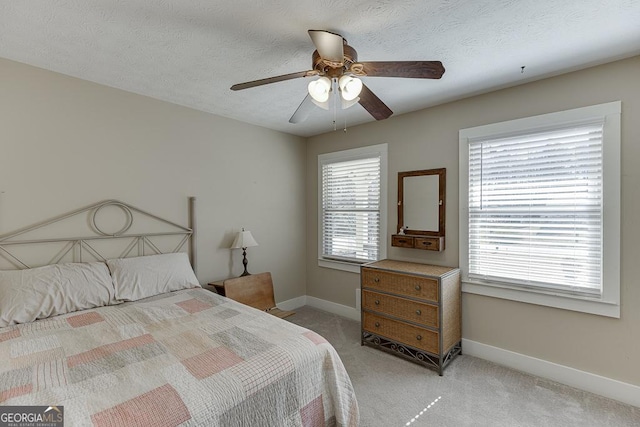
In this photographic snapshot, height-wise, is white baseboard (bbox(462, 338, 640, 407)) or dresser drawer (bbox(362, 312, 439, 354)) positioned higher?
dresser drawer (bbox(362, 312, 439, 354))

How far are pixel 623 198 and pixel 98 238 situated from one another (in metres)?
4.25

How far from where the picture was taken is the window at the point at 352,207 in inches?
141

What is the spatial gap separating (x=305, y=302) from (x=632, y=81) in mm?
4113

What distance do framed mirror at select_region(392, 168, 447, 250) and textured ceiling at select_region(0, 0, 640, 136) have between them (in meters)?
0.94

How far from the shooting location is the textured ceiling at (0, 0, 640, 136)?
157cm

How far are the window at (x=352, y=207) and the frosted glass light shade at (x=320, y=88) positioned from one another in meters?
1.89

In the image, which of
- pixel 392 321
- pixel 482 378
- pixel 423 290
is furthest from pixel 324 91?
pixel 482 378

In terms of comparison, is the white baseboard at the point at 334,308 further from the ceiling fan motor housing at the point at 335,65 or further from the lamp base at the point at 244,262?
the ceiling fan motor housing at the point at 335,65

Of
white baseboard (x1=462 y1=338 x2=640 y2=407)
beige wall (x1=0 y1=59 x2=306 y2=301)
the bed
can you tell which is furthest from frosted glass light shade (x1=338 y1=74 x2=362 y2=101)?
white baseboard (x1=462 y1=338 x2=640 y2=407)

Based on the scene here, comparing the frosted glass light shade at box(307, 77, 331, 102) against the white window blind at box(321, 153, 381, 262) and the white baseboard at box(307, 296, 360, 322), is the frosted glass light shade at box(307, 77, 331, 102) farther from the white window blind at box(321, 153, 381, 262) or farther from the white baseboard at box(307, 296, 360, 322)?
the white baseboard at box(307, 296, 360, 322)

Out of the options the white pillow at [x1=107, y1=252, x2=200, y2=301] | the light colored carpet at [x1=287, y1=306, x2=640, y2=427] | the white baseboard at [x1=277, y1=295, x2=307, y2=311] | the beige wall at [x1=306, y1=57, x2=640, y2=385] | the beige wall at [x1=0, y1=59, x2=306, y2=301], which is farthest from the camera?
the white baseboard at [x1=277, y1=295, x2=307, y2=311]

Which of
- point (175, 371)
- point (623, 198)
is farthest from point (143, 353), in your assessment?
point (623, 198)

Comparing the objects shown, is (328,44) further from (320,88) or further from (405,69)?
(405,69)

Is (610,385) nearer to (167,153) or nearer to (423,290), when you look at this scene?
(423,290)
